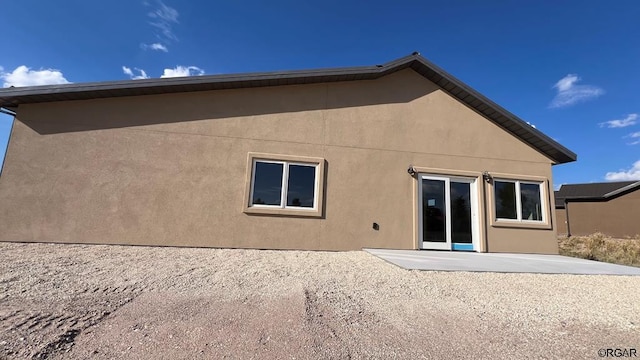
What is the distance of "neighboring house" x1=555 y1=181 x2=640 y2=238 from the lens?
22016mm

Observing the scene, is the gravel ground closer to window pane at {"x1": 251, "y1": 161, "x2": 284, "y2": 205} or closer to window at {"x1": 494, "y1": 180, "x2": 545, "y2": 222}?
window pane at {"x1": 251, "y1": 161, "x2": 284, "y2": 205}

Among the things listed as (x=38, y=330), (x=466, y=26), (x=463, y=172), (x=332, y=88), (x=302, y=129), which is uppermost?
(x=466, y=26)

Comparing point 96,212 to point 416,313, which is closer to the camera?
point 416,313

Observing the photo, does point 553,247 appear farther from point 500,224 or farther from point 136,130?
point 136,130

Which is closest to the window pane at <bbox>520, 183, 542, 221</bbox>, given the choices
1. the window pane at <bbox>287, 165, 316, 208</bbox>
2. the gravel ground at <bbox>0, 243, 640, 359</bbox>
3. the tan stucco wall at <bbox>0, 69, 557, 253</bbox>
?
the tan stucco wall at <bbox>0, 69, 557, 253</bbox>

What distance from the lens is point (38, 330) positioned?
258cm

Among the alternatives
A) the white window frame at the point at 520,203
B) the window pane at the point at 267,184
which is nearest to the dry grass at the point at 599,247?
the white window frame at the point at 520,203

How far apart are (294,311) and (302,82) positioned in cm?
647

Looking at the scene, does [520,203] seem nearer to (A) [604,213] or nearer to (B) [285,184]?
(B) [285,184]

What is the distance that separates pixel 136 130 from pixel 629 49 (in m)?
18.2

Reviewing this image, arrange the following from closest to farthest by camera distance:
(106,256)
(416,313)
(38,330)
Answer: (38,330), (416,313), (106,256)

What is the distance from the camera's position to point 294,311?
10.9 feet

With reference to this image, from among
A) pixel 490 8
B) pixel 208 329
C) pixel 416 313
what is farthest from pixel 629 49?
pixel 208 329

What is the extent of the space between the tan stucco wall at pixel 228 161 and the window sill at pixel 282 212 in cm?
13
